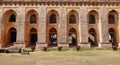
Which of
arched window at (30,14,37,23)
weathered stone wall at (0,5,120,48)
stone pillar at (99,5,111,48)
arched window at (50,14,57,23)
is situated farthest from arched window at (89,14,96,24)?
arched window at (30,14,37,23)

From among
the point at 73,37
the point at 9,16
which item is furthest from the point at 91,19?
the point at 9,16

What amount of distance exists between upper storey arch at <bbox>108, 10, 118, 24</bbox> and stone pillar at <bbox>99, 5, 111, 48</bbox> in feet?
5.35

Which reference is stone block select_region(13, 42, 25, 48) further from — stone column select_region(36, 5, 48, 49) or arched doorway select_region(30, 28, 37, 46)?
arched doorway select_region(30, 28, 37, 46)

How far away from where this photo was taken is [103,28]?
34625mm

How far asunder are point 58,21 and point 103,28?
312 inches

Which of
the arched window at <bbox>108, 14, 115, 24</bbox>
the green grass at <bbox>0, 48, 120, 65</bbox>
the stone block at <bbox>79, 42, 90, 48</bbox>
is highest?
the arched window at <bbox>108, 14, 115, 24</bbox>

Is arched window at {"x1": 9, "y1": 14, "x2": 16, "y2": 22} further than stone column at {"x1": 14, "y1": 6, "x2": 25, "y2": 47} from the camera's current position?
Yes

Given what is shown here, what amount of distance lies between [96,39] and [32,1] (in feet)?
43.3

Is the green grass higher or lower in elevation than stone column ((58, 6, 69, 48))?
lower

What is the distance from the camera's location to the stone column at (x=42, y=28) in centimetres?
3412

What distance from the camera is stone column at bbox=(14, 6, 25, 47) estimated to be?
33969 millimetres

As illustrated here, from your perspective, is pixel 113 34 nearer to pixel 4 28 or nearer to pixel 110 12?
pixel 110 12

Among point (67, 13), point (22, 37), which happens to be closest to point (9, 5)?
point (22, 37)

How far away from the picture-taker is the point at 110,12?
36094 millimetres
